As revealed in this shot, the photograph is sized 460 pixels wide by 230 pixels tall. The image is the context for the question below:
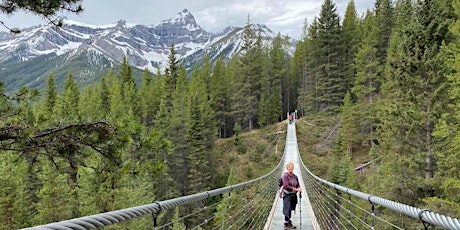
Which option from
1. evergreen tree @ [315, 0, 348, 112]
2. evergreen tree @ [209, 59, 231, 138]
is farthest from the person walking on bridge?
evergreen tree @ [209, 59, 231, 138]

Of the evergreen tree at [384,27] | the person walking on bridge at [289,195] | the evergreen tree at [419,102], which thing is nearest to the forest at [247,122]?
the evergreen tree at [419,102]

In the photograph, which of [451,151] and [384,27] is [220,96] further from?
[451,151]

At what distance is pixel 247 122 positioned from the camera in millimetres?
46719

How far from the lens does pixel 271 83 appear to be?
159 ft

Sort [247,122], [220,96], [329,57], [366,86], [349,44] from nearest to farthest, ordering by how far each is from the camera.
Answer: [366,86], [329,57], [349,44], [220,96], [247,122]

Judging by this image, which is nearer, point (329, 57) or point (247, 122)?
point (329, 57)

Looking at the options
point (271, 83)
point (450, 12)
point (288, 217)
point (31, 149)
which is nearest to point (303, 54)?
point (271, 83)

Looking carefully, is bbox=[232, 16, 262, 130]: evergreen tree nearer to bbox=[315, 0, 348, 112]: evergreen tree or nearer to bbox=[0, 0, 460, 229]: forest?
bbox=[0, 0, 460, 229]: forest

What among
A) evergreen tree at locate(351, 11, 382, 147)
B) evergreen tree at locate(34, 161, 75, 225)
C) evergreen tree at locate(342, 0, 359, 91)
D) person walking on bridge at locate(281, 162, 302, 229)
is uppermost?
evergreen tree at locate(342, 0, 359, 91)

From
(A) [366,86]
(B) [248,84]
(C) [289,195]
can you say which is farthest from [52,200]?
(B) [248,84]

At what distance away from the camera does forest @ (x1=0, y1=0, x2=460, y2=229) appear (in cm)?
406

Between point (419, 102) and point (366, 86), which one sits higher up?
point (366, 86)

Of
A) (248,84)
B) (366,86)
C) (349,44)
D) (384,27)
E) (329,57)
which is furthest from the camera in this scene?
(248,84)

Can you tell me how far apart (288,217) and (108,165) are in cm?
356
